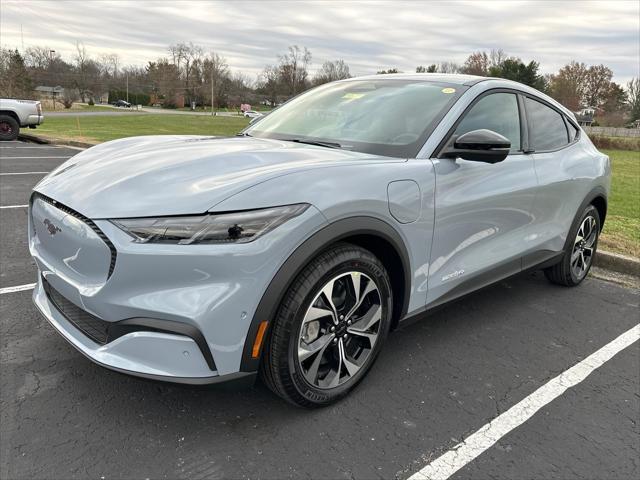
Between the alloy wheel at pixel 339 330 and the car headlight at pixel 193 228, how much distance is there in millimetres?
487

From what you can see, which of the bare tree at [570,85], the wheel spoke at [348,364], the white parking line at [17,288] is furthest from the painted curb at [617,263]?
the bare tree at [570,85]

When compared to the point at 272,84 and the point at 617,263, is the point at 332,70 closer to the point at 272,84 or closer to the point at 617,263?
the point at 272,84

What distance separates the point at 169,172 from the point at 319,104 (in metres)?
1.61

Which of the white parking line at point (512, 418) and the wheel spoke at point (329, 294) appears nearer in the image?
the white parking line at point (512, 418)

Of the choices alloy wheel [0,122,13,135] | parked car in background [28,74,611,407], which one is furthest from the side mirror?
alloy wheel [0,122,13,135]

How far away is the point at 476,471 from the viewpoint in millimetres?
2162

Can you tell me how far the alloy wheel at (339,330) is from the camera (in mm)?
2287

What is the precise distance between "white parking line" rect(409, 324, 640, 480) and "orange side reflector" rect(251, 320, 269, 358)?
818 millimetres

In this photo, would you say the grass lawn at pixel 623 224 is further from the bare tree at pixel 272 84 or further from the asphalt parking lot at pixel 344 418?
the bare tree at pixel 272 84

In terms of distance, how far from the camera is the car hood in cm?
202

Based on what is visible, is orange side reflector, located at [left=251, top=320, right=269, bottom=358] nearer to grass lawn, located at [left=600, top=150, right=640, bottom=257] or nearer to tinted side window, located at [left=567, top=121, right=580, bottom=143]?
tinted side window, located at [left=567, top=121, right=580, bottom=143]

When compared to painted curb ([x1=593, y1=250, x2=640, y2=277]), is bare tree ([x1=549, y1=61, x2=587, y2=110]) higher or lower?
higher

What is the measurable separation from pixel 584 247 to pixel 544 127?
4.12 feet

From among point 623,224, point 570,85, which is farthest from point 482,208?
point 570,85
